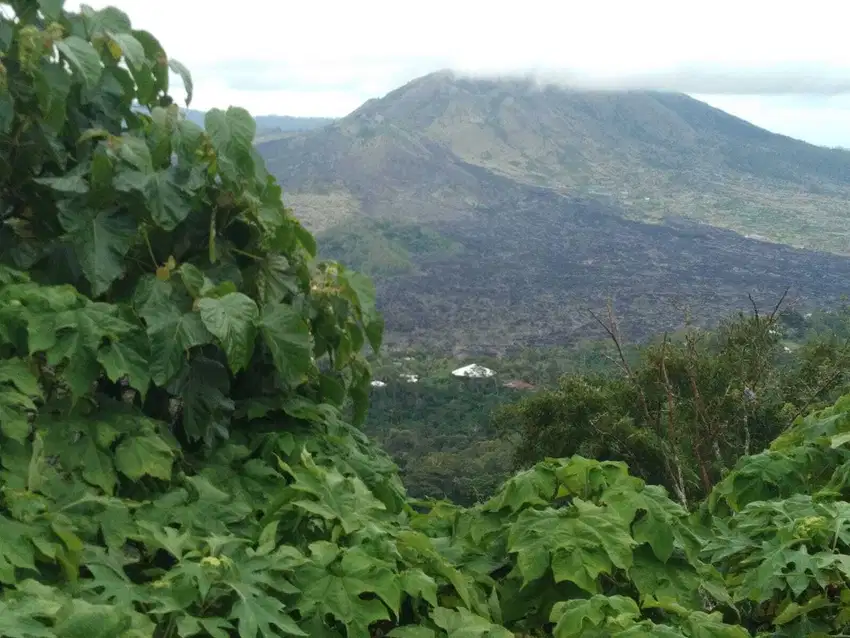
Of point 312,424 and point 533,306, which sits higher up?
point 312,424

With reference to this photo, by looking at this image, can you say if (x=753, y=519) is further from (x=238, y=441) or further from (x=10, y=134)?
(x=10, y=134)

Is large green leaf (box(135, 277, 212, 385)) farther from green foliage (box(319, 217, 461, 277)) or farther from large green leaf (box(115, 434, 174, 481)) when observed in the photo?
green foliage (box(319, 217, 461, 277))

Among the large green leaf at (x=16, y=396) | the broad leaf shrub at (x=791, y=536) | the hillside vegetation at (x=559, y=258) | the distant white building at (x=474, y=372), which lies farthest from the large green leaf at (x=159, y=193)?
the hillside vegetation at (x=559, y=258)

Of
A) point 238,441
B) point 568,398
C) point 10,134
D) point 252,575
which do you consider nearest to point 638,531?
point 252,575

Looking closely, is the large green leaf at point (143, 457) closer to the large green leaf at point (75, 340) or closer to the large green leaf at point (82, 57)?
the large green leaf at point (75, 340)

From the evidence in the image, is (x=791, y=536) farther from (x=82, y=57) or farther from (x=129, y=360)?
(x=82, y=57)
